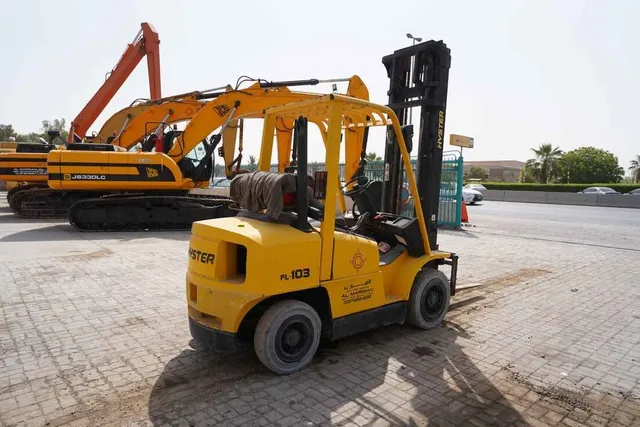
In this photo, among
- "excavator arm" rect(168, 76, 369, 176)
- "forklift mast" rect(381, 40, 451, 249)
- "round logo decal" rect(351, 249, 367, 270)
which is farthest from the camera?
"excavator arm" rect(168, 76, 369, 176)

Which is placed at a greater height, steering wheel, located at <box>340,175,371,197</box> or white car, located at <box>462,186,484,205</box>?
steering wheel, located at <box>340,175,371,197</box>

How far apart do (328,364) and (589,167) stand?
68877 mm

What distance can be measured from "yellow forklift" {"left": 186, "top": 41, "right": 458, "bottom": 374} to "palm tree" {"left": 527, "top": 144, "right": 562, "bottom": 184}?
209 feet

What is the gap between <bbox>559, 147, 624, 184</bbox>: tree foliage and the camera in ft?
201

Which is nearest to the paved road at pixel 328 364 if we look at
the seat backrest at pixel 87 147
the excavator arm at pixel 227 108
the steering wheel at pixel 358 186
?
the steering wheel at pixel 358 186

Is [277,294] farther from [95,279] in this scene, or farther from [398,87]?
[95,279]

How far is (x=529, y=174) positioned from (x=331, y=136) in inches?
2613

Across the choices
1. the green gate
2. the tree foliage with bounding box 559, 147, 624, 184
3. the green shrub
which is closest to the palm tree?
the tree foliage with bounding box 559, 147, 624, 184

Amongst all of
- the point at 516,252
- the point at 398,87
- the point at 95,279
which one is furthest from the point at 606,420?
the point at 516,252

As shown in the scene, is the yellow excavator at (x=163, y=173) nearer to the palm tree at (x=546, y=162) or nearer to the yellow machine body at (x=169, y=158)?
the yellow machine body at (x=169, y=158)

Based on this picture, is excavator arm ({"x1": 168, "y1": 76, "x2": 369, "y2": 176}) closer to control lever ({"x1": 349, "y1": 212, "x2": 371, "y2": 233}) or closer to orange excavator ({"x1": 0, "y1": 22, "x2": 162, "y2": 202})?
orange excavator ({"x1": 0, "y1": 22, "x2": 162, "y2": 202})

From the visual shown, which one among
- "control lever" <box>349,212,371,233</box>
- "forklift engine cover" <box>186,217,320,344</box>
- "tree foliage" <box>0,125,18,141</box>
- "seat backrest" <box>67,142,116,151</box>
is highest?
"tree foliage" <box>0,125,18,141</box>

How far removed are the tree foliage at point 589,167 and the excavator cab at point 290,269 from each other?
6639cm

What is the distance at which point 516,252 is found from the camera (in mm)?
10211
